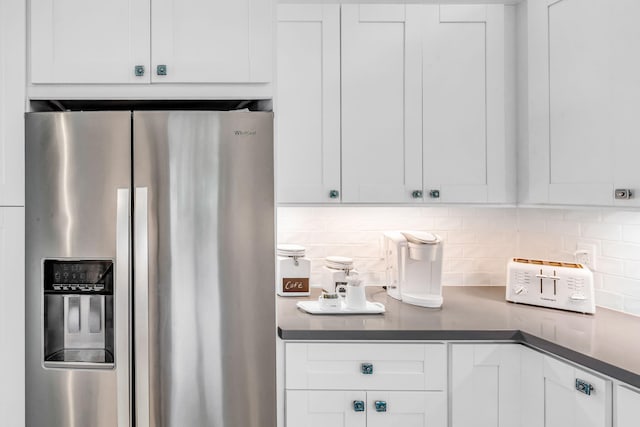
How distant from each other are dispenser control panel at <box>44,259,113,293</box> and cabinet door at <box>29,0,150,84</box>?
656mm

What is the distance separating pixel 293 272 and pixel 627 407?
1330 mm

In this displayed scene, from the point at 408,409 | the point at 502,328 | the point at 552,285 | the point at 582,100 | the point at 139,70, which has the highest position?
the point at 139,70

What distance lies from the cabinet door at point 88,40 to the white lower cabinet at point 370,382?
1.18 meters

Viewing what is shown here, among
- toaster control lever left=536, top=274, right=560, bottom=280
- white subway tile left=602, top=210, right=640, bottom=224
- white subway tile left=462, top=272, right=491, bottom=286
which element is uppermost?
white subway tile left=602, top=210, right=640, bottom=224

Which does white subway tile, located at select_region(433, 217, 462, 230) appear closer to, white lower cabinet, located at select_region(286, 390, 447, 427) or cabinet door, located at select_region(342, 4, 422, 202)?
cabinet door, located at select_region(342, 4, 422, 202)

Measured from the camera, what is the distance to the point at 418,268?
83.5 inches

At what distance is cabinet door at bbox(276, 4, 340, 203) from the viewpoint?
2.08 metres

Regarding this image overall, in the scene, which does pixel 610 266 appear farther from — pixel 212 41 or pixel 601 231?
pixel 212 41

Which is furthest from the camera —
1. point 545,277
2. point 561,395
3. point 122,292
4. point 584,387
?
point 545,277

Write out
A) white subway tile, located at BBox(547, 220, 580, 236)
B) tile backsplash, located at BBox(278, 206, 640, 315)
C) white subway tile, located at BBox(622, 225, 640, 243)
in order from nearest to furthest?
1. white subway tile, located at BBox(622, 225, 640, 243)
2. white subway tile, located at BBox(547, 220, 580, 236)
3. tile backsplash, located at BBox(278, 206, 640, 315)

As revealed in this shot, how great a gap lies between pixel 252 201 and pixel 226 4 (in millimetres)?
727

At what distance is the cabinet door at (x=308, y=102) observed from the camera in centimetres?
208

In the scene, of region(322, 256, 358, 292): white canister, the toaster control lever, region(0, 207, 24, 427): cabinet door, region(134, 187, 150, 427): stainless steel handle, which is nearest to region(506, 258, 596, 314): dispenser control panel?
the toaster control lever

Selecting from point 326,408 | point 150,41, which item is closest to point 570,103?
point 326,408
